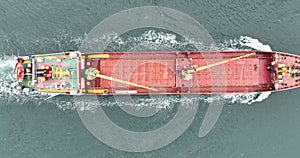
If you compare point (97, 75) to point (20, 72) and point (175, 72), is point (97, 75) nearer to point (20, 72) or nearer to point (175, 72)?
point (20, 72)

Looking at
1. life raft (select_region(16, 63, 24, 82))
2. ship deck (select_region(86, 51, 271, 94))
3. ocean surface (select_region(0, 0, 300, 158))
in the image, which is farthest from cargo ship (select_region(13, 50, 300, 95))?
ocean surface (select_region(0, 0, 300, 158))

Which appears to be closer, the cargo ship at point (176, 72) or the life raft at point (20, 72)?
the life raft at point (20, 72)

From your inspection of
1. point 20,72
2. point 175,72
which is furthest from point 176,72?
point 20,72

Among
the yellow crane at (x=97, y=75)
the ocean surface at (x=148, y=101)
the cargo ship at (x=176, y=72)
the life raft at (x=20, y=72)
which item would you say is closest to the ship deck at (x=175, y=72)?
the cargo ship at (x=176, y=72)

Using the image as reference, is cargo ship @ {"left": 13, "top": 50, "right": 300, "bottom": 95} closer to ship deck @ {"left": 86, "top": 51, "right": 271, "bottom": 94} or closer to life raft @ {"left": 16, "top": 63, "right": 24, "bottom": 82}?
ship deck @ {"left": 86, "top": 51, "right": 271, "bottom": 94}

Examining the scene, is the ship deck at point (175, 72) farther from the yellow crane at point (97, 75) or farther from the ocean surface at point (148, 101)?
the ocean surface at point (148, 101)

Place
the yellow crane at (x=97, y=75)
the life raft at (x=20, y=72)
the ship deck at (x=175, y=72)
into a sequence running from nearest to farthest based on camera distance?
the life raft at (x=20, y=72)
the yellow crane at (x=97, y=75)
the ship deck at (x=175, y=72)
